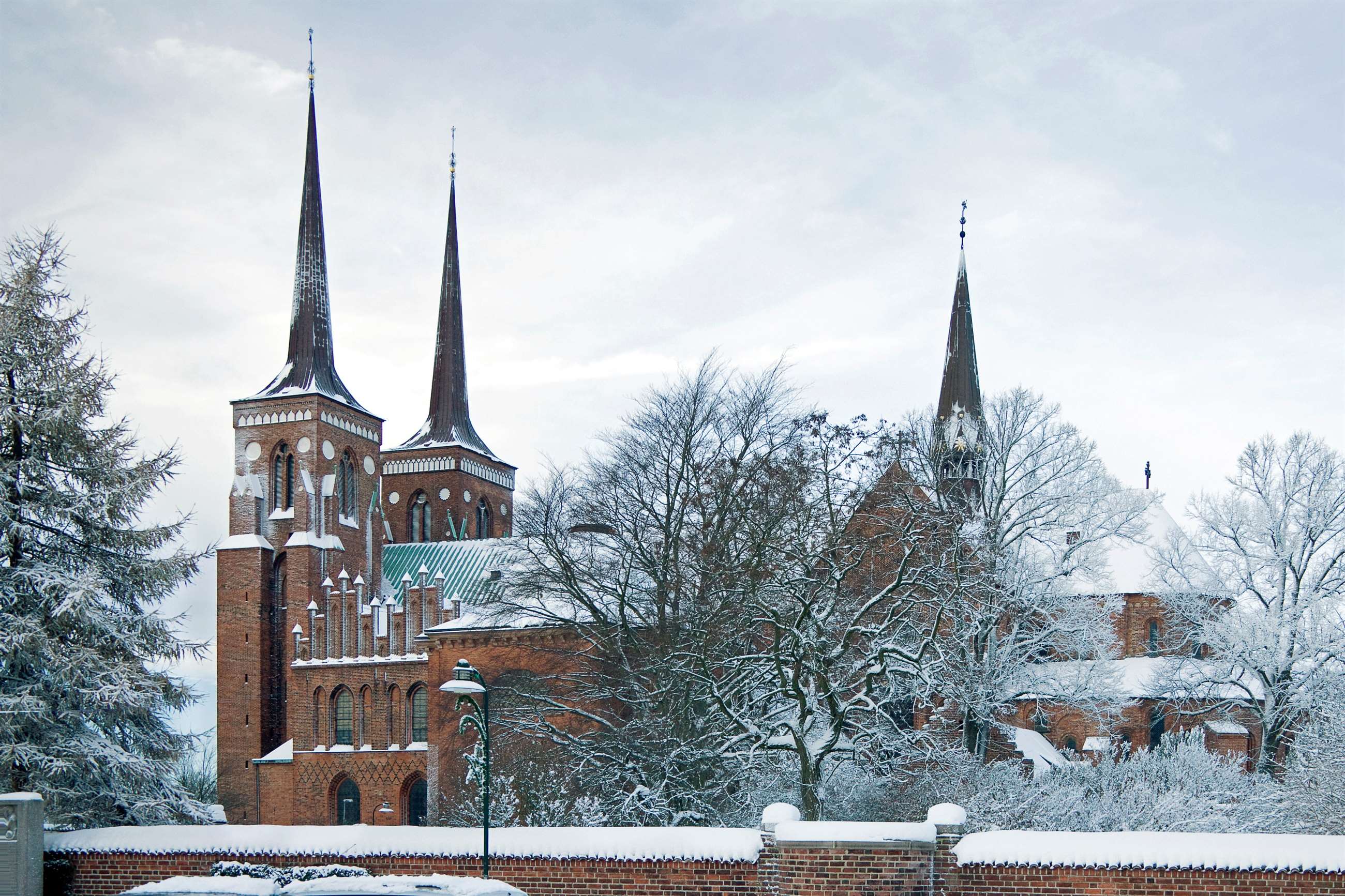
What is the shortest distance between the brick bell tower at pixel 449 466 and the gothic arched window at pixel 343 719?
1137 cm

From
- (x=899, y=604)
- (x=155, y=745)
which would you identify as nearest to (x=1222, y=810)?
(x=899, y=604)

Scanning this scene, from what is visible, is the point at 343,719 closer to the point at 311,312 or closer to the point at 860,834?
the point at 311,312

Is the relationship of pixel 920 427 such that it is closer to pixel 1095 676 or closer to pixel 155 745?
pixel 1095 676

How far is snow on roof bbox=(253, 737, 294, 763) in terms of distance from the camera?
Answer: 46.6 m

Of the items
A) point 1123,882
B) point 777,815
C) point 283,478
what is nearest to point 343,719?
point 283,478

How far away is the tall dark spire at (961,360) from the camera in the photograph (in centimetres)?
4169

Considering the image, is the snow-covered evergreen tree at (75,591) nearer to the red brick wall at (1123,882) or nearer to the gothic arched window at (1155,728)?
the red brick wall at (1123,882)

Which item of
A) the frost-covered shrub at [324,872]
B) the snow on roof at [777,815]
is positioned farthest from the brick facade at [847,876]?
the frost-covered shrub at [324,872]

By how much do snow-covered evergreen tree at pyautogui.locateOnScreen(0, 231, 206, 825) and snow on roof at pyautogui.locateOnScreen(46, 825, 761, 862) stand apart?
1897 mm

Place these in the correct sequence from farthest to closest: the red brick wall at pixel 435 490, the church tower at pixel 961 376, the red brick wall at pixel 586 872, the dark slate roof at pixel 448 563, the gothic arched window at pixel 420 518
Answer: the gothic arched window at pixel 420 518, the red brick wall at pixel 435 490, the dark slate roof at pixel 448 563, the church tower at pixel 961 376, the red brick wall at pixel 586 872

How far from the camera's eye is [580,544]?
28750 mm

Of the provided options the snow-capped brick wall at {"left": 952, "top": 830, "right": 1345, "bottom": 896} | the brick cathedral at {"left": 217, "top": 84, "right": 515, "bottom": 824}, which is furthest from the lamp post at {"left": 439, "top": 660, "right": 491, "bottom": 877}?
the brick cathedral at {"left": 217, "top": 84, "right": 515, "bottom": 824}

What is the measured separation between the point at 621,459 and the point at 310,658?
75.4ft

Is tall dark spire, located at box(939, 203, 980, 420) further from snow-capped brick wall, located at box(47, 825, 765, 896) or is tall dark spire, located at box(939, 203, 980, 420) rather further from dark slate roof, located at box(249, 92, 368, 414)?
snow-capped brick wall, located at box(47, 825, 765, 896)
